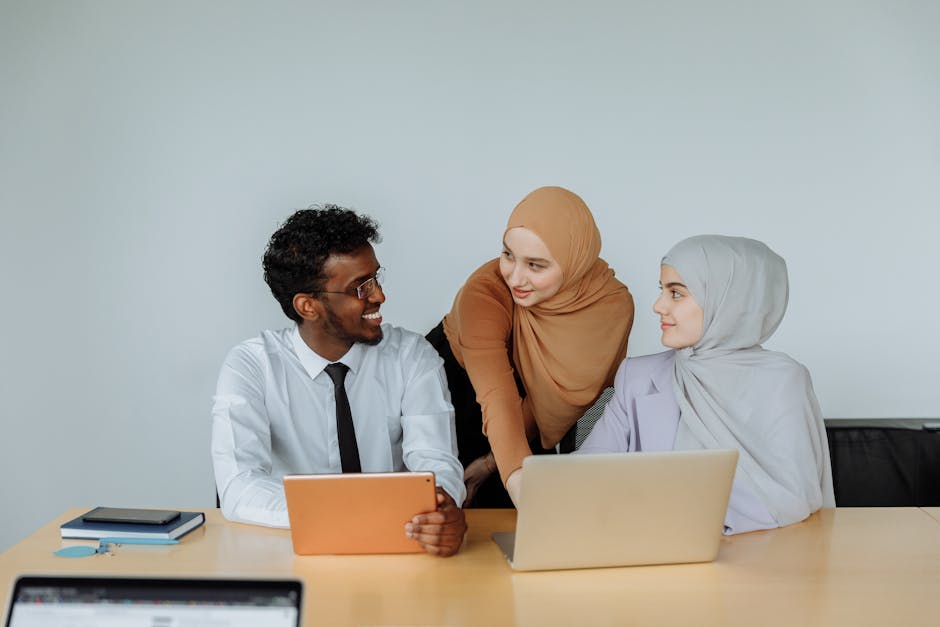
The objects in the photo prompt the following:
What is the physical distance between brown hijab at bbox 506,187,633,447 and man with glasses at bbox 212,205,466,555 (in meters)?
0.30

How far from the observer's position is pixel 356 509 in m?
1.80

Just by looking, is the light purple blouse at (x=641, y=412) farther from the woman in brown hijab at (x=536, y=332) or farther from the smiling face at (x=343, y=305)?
the smiling face at (x=343, y=305)

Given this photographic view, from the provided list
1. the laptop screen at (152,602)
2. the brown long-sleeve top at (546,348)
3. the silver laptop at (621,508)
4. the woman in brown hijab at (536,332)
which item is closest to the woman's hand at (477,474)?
the woman in brown hijab at (536,332)

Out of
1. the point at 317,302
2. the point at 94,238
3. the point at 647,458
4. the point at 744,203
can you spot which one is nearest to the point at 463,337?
the point at 317,302

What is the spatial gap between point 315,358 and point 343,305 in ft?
0.57

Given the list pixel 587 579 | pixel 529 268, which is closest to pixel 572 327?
pixel 529 268

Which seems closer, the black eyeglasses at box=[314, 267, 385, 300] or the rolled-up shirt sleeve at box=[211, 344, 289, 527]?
the rolled-up shirt sleeve at box=[211, 344, 289, 527]

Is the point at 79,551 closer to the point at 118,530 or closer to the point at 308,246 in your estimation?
the point at 118,530

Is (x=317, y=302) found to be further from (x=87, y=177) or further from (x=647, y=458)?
(x=87, y=177)

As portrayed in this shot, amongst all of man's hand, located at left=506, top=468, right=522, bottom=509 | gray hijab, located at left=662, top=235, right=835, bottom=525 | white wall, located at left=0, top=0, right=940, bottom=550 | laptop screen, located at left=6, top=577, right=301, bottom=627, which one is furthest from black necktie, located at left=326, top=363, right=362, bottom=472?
laptop screen, located at left=6, top=577, right=301, bottom=627

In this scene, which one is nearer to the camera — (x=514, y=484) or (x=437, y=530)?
(x=437, y=530)

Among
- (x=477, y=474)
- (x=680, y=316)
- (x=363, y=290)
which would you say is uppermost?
(x=363, y=290)

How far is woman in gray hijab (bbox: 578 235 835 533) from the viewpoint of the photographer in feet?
7.19

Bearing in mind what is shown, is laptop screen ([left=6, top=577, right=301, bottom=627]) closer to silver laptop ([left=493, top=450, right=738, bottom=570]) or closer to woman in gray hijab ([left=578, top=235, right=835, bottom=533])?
silver laptop ([left=493, top=450, right=738, bottom=570])
